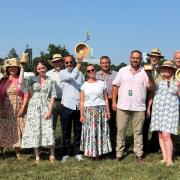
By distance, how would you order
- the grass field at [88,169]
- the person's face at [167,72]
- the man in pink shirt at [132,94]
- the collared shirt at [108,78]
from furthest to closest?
the collared shirt at [108,78] < the man in pink shirt at [132,94] < the person's face at [167,72] < the grass field at [88,169]

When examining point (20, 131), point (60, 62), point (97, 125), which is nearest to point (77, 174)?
point (97, 125)

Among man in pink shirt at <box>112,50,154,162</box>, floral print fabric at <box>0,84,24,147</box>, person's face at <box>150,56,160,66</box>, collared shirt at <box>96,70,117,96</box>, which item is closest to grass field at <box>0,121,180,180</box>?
floral print fabric at <box>0,84,24,147</box>

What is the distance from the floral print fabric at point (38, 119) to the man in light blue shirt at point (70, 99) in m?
0.26

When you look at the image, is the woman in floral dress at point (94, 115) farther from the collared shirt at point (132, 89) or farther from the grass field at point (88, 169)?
the collared shirt at point (132, 89)

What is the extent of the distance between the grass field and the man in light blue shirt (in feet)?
1.30

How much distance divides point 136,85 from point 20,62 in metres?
2.09

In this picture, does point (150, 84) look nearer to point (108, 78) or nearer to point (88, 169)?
point (108, 78)

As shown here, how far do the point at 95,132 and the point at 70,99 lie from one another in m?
0.76

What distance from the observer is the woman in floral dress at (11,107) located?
7.36 meters

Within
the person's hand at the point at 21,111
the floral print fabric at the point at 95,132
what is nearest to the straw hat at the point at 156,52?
the floral print fabric at the point at 95,132

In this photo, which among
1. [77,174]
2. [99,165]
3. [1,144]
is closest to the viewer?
[77,174]

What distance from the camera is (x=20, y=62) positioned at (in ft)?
23.1

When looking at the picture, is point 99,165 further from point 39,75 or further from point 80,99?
point 39,75

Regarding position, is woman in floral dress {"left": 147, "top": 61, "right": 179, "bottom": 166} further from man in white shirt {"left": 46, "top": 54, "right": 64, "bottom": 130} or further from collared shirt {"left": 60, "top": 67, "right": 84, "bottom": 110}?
man in white shirt {"left": 46, "top": 54, "right": 64, "bottom": 130}
